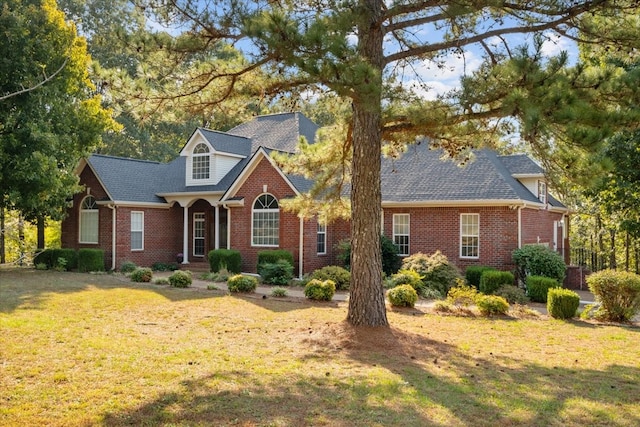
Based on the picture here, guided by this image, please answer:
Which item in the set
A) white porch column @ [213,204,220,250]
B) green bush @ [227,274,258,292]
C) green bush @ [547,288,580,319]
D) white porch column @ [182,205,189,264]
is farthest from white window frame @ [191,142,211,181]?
green bush @ [547,288,580,319]

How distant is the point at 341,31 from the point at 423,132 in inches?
108

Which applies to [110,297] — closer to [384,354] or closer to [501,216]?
Result: [384,354]

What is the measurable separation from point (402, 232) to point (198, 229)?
1012cm

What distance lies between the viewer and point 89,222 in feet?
80.7

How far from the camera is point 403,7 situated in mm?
9844

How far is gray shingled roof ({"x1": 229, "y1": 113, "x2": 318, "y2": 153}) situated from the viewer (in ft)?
80.4

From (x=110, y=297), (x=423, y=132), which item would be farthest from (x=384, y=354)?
(x=110, y=297)

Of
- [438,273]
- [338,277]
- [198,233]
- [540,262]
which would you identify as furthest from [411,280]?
[198,233]

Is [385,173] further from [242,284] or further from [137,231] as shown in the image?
[137,231]

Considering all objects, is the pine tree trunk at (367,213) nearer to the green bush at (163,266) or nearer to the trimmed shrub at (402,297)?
the trimmed shrub at (402,297)

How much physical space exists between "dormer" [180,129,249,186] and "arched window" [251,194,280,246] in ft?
10.5

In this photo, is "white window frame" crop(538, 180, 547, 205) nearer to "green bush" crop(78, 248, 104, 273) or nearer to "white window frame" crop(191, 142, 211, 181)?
"white window frame" crop(191, 142, 211, 181)

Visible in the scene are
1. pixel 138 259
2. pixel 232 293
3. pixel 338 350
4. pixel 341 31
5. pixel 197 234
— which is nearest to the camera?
pixel 341 31

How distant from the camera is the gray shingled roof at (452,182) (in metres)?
18.9
